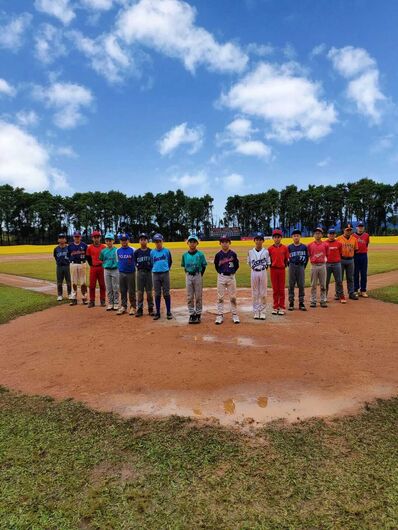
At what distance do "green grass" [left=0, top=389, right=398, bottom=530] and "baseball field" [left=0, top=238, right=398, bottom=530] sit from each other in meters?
0.01

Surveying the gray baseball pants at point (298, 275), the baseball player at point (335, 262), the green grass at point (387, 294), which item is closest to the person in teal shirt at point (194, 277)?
the gray baseball pants at point (298, 275)

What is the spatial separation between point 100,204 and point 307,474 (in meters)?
79.1

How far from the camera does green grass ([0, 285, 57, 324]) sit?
980 centimetres

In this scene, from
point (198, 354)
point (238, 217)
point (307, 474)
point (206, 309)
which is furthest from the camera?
point (238, 217)

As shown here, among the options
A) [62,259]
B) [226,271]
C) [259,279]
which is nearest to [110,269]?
[62,259]

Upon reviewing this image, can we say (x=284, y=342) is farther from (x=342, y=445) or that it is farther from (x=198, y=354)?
(x=342, y=445)

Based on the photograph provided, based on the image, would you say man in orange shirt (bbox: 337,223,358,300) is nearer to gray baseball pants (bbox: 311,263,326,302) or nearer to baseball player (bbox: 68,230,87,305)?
gray baseball pants (bbox: 311,263,326,302)

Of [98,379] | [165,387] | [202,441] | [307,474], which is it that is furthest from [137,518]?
[98,379]

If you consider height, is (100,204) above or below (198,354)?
above

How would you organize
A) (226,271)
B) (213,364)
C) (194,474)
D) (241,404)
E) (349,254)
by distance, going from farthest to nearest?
(349,254), (226,271), (213,364), (241,404), (194,474)

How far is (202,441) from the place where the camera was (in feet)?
11.0

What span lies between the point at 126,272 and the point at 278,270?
148 inches

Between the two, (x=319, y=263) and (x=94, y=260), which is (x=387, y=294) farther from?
(x=94, y=260)

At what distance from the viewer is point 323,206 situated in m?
79.9
